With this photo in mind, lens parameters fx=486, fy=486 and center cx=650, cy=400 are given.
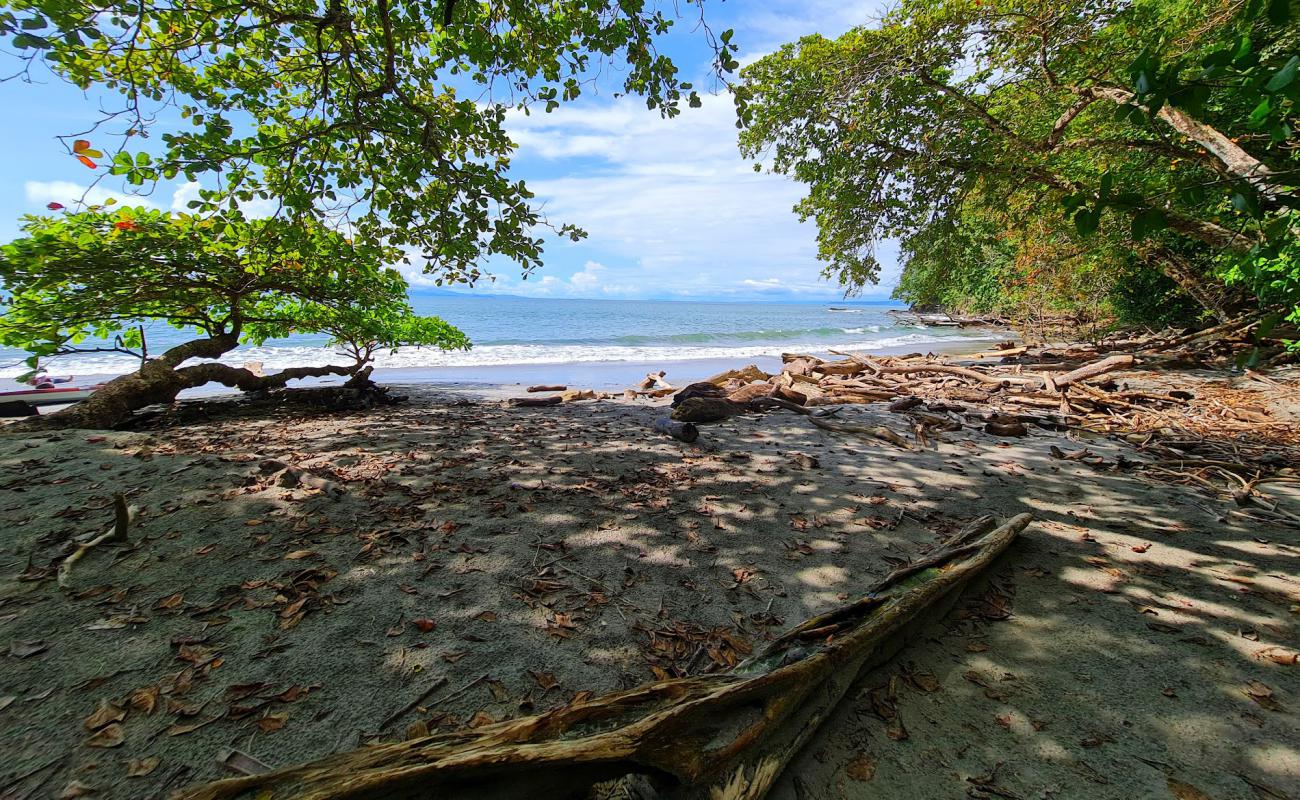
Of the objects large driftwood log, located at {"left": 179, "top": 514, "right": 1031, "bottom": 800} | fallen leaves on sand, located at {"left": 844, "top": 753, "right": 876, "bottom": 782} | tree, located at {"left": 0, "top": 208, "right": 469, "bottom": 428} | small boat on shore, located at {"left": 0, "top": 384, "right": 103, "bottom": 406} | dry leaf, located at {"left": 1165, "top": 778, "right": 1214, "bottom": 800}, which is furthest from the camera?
small boat on shore, located at {"left": 0, "top": 384, "right": 103, "bottom": 406}

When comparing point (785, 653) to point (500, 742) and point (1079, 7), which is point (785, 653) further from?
point (1079, 7)

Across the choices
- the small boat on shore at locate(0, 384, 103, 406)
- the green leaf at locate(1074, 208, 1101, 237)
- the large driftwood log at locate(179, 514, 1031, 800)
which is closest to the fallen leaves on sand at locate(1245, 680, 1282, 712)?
the large driftwood log at locate(179, 514, 1031, 800)

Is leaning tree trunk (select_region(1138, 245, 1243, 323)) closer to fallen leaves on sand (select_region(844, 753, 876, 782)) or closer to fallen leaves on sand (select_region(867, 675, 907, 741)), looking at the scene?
fallen leaves on sand (select_region(867, 675, 907, 741))

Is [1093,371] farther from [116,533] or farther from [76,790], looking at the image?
[116,533]

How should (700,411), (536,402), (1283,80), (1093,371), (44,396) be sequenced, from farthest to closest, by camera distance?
(536,402), (1093,371), (44,396), (700,411), (1283,80)

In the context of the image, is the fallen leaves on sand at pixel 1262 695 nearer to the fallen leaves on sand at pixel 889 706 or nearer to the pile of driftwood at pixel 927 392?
the fallen leaves on sand at pixel 889 706

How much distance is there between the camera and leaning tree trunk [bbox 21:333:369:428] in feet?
22.2

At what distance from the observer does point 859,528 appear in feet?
13.6

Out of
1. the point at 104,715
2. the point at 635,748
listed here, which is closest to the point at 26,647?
the point at 104,715

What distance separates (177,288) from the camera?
7.15m

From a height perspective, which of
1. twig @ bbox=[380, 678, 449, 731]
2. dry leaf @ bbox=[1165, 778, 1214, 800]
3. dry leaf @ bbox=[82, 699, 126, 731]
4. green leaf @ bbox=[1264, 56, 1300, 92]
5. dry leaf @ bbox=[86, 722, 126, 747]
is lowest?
dry leaf @ bbox=[1165, 778, 1214, 800]

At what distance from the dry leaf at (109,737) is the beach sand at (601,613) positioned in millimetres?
12

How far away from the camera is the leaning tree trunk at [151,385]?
6.75 metres

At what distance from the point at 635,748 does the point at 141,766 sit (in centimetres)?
195
